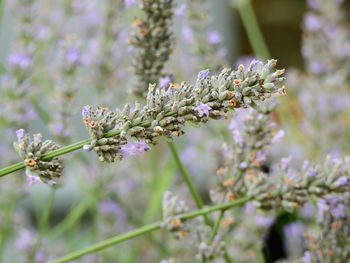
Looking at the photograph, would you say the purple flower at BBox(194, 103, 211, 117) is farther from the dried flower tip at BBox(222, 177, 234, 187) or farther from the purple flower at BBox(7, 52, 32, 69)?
the purple flower at BBox(7, 52, 32, 69)

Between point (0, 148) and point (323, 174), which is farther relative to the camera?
point (0, 148)

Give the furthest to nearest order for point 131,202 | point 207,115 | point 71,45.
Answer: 1. point 131,202
2. point 71,45
3. point 207,115

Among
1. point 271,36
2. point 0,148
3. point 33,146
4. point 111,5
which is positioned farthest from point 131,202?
point 271,36

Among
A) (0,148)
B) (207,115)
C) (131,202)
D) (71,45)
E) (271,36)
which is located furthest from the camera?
(271,36)

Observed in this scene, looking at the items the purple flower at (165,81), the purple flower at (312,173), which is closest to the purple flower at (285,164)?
the purple flower at (312,173)

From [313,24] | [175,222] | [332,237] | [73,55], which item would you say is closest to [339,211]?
[332,237]

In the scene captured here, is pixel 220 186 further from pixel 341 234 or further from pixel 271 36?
pixel 271 36

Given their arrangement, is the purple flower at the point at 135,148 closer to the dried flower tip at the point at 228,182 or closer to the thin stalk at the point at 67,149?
the thin stalk at the point at 67,149

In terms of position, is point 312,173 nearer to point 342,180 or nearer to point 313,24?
point 342,180
